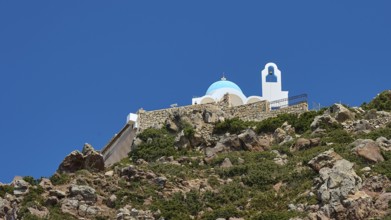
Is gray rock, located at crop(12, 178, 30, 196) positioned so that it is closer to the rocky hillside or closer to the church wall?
the rocky hillside

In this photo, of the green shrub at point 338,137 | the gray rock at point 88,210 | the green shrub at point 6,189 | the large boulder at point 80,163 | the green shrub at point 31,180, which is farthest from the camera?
the green shrub at point 338,137

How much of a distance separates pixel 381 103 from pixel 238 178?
12.7 metres

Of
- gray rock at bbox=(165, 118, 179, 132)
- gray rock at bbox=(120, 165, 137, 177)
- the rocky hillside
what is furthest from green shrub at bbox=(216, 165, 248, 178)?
gray rock at bbox=(165, 118, 179, 132)

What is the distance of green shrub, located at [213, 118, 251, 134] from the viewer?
56.2 meters

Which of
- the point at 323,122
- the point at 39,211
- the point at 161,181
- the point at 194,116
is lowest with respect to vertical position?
the point at 39,211

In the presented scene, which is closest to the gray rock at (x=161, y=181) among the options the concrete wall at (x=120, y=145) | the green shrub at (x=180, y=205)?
the green shrub at (x=180, y=205)

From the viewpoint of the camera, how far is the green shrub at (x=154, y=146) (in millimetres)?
53812

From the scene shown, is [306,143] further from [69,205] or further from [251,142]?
[69,205]

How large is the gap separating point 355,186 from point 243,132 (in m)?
15.1

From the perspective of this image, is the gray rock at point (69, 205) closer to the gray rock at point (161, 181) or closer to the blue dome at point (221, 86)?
Result: the gray rock at point (161, 181)

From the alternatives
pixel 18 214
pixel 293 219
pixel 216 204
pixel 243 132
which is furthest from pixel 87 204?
pixel 243 132

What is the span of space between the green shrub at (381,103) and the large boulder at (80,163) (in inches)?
649

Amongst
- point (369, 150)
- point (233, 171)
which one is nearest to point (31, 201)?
point (233, 171)

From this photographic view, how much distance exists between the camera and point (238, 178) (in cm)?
4650
